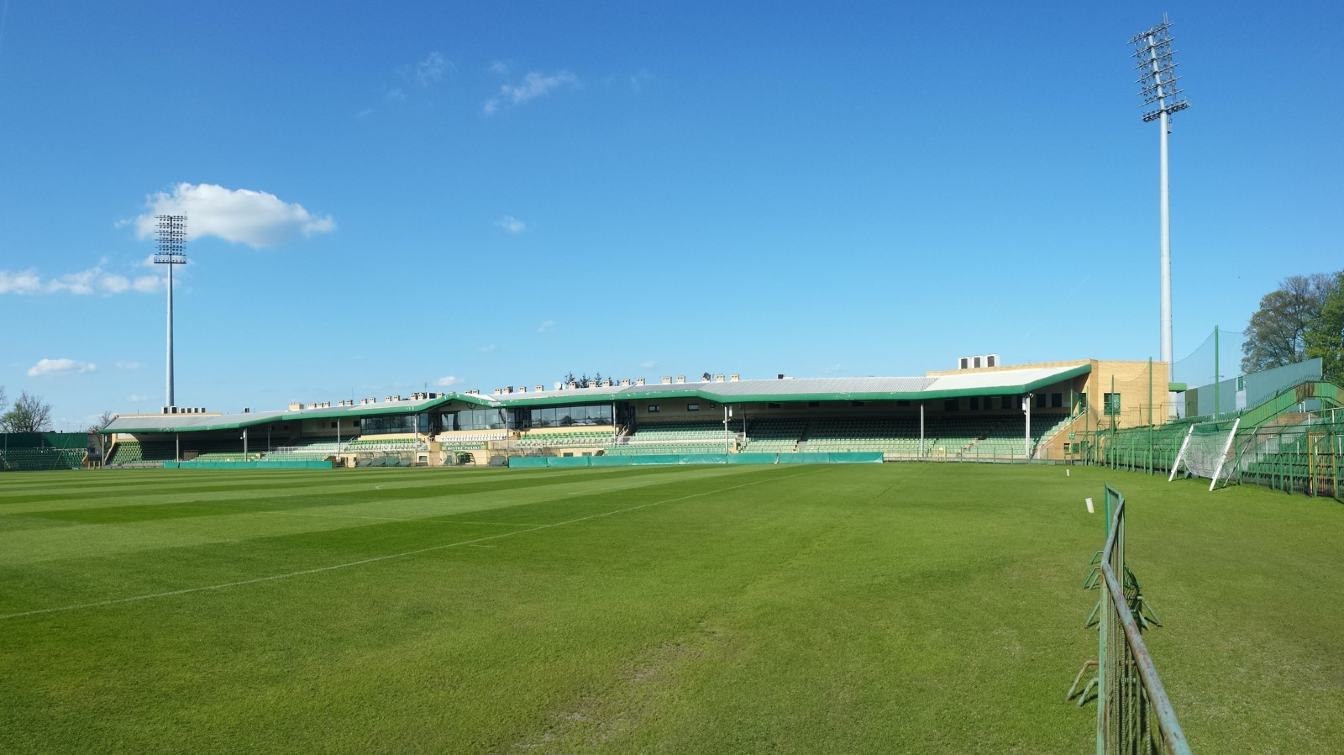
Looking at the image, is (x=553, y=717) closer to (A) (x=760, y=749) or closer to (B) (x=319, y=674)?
(A) (x=760, y=749)

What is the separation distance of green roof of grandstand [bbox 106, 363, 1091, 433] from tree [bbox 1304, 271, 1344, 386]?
74.2 feet

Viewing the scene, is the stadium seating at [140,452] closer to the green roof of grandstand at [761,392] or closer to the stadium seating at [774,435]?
the green roof of grandstand at [761,392]

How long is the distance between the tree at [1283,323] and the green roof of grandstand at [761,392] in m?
32.5

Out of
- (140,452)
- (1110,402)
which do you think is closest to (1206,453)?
(1110,402)

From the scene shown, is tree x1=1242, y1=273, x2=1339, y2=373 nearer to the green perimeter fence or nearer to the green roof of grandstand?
the green roof of grandstand

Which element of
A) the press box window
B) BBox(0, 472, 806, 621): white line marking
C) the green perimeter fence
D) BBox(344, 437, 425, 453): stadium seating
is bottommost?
BBox(344, 437, 425, 453): stadium seating

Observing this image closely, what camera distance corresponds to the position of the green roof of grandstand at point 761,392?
60.6 metres

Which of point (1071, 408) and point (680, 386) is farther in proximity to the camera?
point (680, 386)

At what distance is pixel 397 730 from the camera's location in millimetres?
5902

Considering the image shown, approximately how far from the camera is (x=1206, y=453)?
2766 cm

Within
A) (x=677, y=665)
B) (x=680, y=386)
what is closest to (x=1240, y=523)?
(x=677, y=665)

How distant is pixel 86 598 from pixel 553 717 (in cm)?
794

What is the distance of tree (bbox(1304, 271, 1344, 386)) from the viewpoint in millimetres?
65062

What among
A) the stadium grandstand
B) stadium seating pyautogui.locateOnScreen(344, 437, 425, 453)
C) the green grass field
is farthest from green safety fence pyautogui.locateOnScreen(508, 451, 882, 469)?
the green grass field
